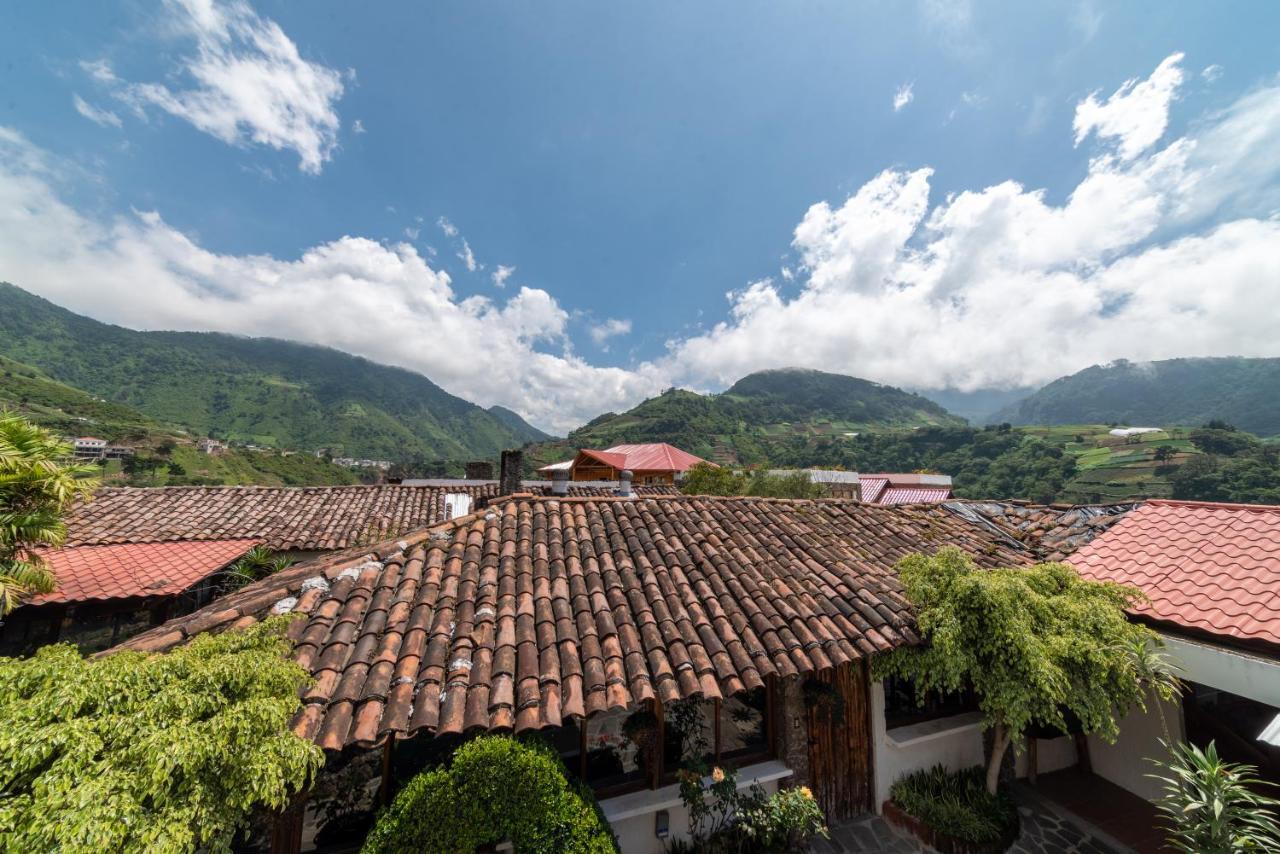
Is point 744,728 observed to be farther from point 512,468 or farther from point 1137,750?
point 512,468

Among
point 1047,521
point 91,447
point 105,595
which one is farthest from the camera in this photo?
point 91,447

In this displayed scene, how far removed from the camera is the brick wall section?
20.7 ft

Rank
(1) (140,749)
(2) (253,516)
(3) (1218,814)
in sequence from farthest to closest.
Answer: (2) (253,516) < (3) (1218,814) < (1) (140,749)

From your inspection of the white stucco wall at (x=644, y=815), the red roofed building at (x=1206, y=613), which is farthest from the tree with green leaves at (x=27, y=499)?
the red roofed building at (x=1206, y=613)

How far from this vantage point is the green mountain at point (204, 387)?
342 ft

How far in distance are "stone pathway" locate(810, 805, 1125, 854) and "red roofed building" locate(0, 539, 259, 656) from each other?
1329cm

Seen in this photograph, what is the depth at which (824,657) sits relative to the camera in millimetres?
5082

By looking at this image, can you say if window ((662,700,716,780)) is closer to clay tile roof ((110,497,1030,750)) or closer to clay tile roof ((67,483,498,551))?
clay tile roof ((110,497,1030,750))

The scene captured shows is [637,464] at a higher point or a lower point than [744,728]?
higher

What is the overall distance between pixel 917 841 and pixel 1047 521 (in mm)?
7230

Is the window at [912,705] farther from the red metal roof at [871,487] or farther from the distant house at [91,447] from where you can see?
the distant house at [91,447]

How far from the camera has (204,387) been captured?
393 feet

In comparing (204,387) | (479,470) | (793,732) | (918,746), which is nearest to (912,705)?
(918,746)

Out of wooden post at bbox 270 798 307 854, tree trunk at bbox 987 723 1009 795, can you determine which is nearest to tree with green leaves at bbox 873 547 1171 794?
tree trunk at bbox 987 723 1009 795
